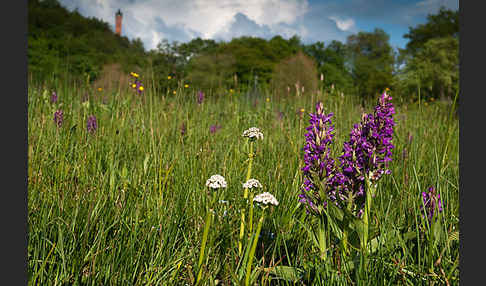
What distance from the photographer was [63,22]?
37.7 metres

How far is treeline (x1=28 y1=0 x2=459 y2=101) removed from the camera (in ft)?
67.6

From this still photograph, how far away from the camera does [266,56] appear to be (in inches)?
2111

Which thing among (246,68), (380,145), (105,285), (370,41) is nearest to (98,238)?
(105,285)

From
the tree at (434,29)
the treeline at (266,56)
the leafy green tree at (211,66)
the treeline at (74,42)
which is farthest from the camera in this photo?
the leafy green tree at (211,66)

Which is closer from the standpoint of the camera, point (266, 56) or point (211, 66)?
point (211, 66)

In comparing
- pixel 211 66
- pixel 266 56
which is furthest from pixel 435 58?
pixel 266 56

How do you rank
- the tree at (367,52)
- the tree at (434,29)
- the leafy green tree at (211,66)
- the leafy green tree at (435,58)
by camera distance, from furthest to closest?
the tree at (367,52) < the leafy green tree at (211,66) < the tree at (434,29) < the leafy green tree at (435,58)

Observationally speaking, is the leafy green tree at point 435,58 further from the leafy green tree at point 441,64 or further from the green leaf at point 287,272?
the green leaf at point 287,272

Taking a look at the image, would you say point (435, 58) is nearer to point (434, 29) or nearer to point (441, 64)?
point (441, 64)

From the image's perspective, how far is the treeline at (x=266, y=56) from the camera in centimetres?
2059

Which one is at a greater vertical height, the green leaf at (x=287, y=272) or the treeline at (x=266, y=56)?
the treeline at (x=266, y=56)

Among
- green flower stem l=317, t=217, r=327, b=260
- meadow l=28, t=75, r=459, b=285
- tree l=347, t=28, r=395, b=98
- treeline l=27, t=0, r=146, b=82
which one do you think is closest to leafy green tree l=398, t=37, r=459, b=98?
meadow l=28, t=75, r=459, b=285

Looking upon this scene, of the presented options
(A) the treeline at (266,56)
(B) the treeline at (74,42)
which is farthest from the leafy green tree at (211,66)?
(B) the treeline at (74,42)

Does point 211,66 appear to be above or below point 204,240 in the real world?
above
